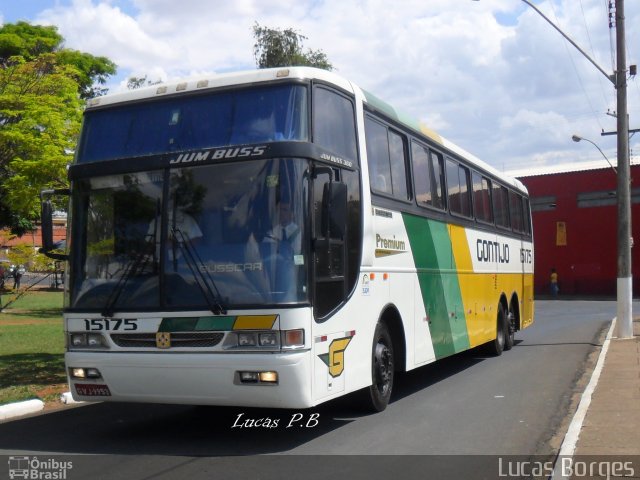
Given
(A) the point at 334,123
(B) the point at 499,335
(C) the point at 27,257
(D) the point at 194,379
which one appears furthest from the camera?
(B) the point at 499,335

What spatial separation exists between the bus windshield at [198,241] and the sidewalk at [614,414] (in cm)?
306

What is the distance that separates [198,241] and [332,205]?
131 centimetres

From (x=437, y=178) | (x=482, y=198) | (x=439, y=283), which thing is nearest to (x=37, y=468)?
(x=439, y=283)

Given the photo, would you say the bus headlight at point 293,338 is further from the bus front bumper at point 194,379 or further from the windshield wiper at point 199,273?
the windshield wiper at point 199,273

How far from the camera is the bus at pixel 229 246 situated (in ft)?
23.6

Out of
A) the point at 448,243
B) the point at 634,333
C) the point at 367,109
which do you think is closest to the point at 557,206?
the point at 634,333

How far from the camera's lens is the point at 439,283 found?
11.4 meters

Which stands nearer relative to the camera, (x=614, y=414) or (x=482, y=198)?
(x=614, y=414)

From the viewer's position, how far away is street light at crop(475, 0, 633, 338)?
17438 millimetres

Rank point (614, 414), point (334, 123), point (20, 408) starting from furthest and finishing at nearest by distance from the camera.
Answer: point (20, 408)
point (614, 414)
point (334, 123)

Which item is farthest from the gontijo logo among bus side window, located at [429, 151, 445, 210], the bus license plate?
bus side window, located at [429, 151, 445, 210]

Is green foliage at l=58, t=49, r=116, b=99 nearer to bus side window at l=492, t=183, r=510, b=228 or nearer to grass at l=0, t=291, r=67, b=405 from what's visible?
grass at l=0, t=291, r=67, b=405

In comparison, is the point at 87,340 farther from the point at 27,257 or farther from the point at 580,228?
the point at 580,228

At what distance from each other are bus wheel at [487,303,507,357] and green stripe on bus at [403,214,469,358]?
10.0ft
